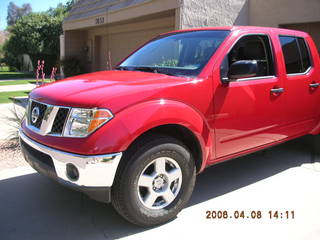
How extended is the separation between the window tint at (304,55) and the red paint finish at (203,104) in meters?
0.14

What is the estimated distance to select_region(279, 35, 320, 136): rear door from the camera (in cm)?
422

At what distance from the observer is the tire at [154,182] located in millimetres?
2848

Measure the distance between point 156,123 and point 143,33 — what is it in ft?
37.8

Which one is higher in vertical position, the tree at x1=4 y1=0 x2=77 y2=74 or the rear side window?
the tree at x1=4 y1=0 x2=77 y2=74

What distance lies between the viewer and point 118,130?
8.88 feet

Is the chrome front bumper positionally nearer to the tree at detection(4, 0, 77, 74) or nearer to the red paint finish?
the red paint finish

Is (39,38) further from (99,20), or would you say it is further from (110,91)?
(110,91)

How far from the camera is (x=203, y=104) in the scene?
3.30 m

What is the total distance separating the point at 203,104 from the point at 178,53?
0.97 m

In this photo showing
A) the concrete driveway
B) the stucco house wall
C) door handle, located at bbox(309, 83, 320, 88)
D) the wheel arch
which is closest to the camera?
the wheel arch

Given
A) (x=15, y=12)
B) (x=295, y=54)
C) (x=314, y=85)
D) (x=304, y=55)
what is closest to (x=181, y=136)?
(x=295, y=54)

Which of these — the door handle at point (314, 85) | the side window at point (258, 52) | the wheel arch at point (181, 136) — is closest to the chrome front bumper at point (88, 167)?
the wheel arch at point (181, 136)

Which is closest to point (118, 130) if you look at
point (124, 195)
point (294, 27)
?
point (124, 195)

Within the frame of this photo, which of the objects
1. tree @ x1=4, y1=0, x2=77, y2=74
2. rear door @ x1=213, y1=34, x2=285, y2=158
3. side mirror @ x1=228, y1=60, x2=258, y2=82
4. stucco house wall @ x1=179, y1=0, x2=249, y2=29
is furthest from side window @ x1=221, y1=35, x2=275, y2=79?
tree @ x1=4, y1=0, x2=77, y2=74
